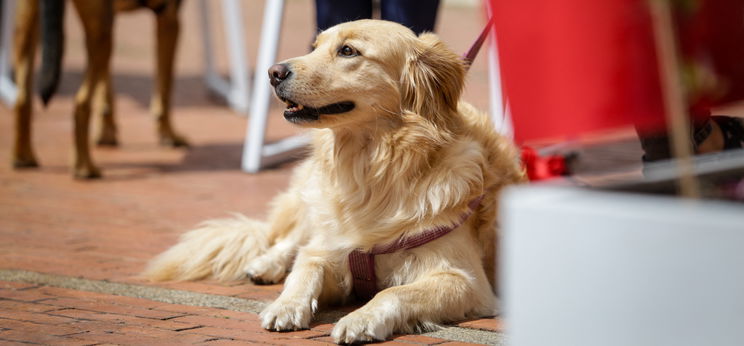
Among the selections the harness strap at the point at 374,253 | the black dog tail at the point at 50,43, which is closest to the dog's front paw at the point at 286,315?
the harness strap at the point at 374,253

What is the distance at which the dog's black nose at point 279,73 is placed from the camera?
314 centimetres

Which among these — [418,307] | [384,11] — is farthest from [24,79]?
[418,307]

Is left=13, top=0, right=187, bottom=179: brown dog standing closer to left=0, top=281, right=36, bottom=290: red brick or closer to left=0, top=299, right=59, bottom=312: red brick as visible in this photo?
left=0, top=281, right=36, bottom=290: red brick

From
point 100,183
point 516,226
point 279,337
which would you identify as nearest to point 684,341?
point 516,226

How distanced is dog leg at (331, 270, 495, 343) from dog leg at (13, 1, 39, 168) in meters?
4.47

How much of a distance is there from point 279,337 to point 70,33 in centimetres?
1273

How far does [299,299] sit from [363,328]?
1.13 feet

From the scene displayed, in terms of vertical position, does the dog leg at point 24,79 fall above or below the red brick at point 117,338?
above

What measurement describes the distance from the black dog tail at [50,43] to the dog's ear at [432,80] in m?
3.95

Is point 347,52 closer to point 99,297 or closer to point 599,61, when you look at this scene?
point 99,297

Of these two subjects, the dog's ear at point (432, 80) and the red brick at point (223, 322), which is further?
the dog's ear at point (432, 80)

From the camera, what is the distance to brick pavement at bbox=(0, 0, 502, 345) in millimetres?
2926

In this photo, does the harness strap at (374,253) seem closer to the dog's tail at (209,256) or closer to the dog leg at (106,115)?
the dog's tail at (209,256)

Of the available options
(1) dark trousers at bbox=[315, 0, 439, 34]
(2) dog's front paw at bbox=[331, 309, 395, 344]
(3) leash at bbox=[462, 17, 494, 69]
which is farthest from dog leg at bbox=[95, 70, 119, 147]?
(2) dog's front paw at bbox=[331, 309, 395, 344]
